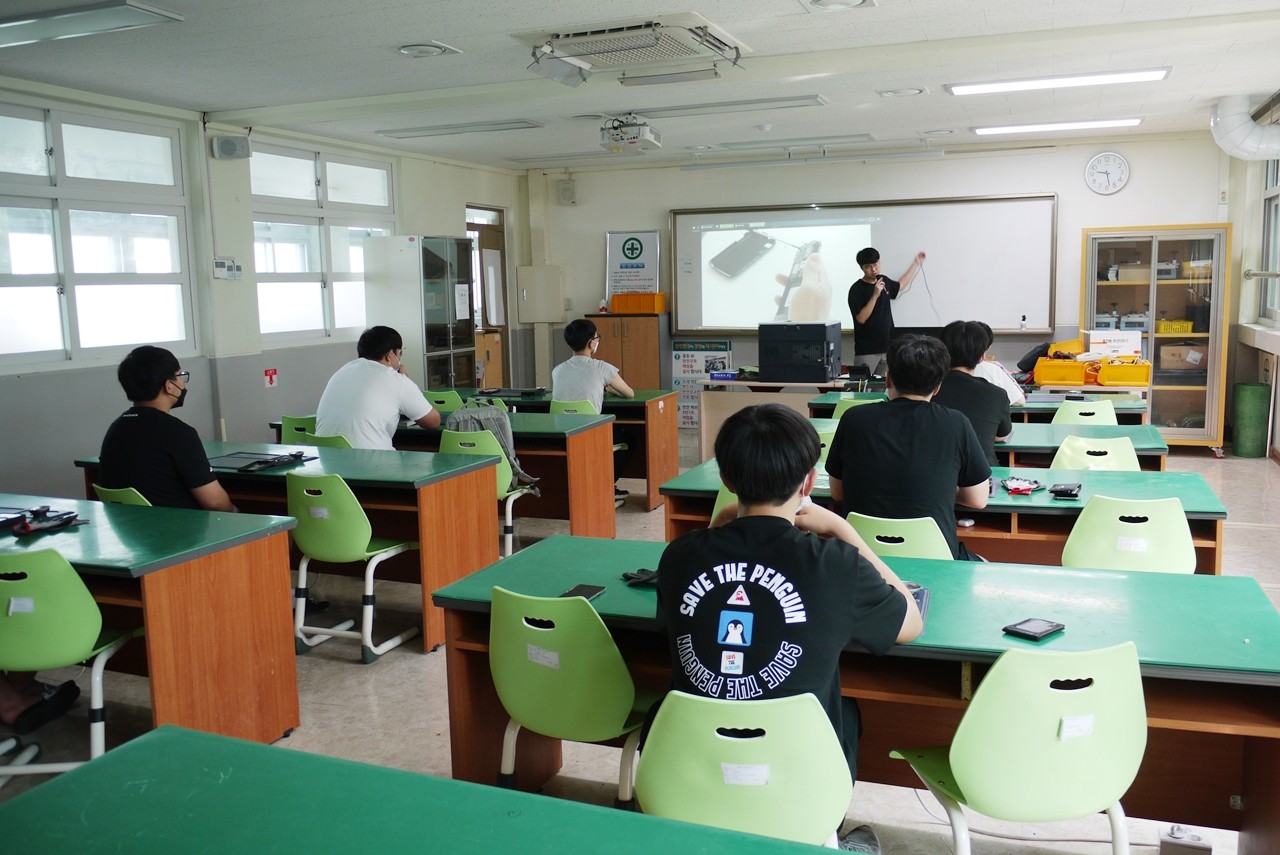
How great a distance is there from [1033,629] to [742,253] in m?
8.39

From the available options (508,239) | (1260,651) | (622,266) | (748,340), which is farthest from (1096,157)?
(1260,651)

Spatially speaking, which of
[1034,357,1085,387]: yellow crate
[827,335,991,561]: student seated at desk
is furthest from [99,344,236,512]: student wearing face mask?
[1034,357,1085,387]: yellow crate

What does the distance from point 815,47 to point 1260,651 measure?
418 cm

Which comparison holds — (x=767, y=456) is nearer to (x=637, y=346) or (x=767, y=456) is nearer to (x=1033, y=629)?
(x=1033, y=629)

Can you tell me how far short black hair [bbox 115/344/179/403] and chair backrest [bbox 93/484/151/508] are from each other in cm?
34

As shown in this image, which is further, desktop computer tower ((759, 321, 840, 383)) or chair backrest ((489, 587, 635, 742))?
desktop computer tower ((759, 321, 840, 383))

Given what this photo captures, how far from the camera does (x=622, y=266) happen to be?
10570mm

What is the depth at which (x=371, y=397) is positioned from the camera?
16.3 feet

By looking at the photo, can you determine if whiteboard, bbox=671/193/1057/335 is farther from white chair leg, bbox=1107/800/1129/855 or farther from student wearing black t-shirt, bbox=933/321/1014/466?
white chair leg, bbox=1107/800/1129/855

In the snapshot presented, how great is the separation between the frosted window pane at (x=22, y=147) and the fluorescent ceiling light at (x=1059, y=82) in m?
5.51

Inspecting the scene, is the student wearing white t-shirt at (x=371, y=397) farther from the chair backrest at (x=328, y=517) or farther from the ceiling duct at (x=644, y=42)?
the ceiling duct at (x=644, y=42)

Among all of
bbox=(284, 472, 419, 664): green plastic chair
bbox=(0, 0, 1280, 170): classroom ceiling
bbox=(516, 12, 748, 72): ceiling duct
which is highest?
bbox=(0, 0, 1280, 170): classroom ceiling

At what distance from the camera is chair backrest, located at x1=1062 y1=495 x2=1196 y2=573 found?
306 centimetres

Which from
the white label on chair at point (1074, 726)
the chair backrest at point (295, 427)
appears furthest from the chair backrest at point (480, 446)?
the white label on chair at point (1074, 726)
